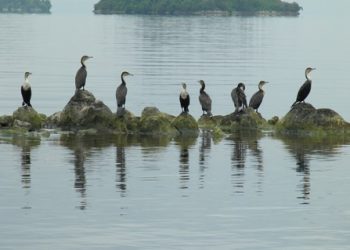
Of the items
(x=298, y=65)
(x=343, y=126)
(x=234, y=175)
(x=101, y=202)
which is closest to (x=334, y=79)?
(x=298, y=65)

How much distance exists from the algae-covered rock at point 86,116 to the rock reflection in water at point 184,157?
2789 mm

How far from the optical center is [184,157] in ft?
112

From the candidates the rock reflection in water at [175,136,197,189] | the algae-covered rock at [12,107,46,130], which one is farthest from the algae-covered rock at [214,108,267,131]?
the algae-covered rock at [12,107,46,130]

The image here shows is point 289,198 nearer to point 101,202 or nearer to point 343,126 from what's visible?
point 101,202

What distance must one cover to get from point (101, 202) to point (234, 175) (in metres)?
5.42

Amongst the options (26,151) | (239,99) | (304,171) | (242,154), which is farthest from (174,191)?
(239,99)

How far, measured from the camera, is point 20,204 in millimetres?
26078

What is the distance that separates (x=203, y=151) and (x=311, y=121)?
5.79m

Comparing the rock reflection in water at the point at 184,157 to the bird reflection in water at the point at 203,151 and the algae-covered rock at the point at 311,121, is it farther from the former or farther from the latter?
the algae-covered rock at the point at 311,121

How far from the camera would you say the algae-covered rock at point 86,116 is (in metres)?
39.8

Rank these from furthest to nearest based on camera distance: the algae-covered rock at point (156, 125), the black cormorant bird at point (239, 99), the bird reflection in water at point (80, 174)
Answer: the black cormorant bird at point (239, 99)
the algae-covered rock at point (156, 125)
the bird reflection in water at point (80, 174)

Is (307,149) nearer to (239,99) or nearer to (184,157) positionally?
(184,157)

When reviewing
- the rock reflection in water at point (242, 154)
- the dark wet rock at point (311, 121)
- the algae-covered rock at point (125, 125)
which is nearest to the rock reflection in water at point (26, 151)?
the algae-covered rock at point (125, 125)

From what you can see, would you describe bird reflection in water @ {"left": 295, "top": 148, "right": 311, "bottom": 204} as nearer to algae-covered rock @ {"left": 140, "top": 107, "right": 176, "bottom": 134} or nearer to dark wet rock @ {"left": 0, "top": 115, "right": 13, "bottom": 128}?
algae-covered rock @ {"left": 140, "top": 107, "right": 176, "bottom": 134}
